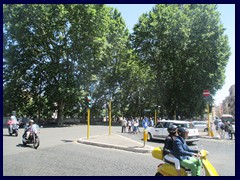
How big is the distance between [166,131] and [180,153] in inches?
475

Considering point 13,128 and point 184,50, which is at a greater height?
point 184,50

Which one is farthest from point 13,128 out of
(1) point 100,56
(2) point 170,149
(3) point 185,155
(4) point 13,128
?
(1) point 100,56

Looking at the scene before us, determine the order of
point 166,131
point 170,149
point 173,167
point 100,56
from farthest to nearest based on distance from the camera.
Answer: point 100,56 → point 166,131 → point 170,149 → point 173,167

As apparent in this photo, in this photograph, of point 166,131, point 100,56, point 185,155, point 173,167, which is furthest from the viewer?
point 100,56

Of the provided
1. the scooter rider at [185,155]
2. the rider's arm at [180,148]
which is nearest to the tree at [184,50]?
the scooter rider at [185,155]

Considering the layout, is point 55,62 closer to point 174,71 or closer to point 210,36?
point 174,71

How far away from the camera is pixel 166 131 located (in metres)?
18.5

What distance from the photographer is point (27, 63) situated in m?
37.4

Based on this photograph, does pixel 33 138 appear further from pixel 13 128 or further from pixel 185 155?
pixel 185 155

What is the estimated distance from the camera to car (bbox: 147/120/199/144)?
17891 mm

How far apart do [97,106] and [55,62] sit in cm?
2081

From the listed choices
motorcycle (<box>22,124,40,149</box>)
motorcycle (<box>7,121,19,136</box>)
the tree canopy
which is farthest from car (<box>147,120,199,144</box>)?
the tree canopy

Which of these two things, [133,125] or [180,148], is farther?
[133,125]

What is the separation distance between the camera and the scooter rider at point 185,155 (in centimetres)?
650
